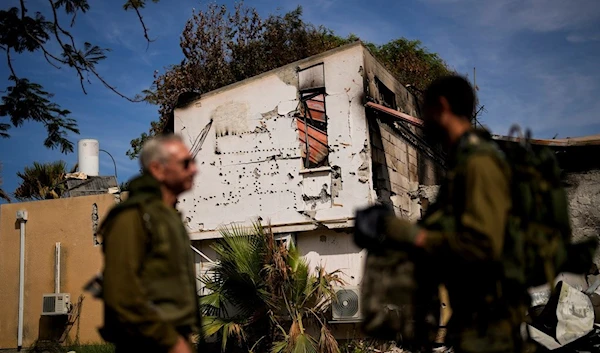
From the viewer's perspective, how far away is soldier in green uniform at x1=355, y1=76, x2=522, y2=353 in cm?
258

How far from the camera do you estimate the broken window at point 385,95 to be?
13.6m

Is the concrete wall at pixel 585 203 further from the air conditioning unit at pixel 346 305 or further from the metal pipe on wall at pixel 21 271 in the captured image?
the metal pipe on wall at pixel 21 271

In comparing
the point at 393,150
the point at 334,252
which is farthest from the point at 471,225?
the point at 393,150

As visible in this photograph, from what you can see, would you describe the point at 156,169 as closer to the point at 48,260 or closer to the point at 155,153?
the point at 155,153

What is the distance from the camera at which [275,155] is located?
510 inches

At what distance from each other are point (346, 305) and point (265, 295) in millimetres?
1544

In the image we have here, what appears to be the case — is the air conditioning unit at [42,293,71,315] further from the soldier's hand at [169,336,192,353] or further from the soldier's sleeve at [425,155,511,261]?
the soldier's sleeve at [425,155,511,261]

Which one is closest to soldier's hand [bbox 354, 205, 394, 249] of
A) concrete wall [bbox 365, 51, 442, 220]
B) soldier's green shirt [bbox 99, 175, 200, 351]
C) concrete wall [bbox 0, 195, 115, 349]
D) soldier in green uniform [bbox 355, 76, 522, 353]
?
soldier in green uniform [bbox 355, 76, 522, 353]

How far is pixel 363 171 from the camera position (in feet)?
39.9

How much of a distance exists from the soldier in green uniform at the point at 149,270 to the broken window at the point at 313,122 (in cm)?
966

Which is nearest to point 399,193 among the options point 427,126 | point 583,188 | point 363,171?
point 363,171

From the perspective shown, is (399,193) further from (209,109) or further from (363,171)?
(209,109)

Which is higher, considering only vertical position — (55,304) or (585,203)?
(585,203)

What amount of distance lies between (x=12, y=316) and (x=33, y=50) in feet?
35.2
